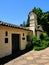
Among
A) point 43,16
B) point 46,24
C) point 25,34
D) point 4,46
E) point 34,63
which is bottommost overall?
point 34,63

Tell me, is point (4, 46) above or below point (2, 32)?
below

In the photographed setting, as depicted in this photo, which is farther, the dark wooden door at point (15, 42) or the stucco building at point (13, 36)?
the dark wooden door at point (15, 42)

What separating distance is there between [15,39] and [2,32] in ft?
11.2

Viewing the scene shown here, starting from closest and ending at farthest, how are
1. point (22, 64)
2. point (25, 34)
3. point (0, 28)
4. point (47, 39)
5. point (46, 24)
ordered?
point (22, 64)
point (0, 28)
point (25, 34)
point (47, 39)
point (46, 24)

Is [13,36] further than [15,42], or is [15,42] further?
[15,42]

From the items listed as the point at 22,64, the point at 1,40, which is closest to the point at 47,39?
the point at 1,40

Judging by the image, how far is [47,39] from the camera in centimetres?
1838

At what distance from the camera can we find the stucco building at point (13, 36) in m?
10.9

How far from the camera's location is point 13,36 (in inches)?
531

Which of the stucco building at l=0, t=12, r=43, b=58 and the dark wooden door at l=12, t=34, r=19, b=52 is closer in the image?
the stucco building at l=0, t=12, r=43, b=58

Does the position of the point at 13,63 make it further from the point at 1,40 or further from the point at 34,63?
the point at 1,40

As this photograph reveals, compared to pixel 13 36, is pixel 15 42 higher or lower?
lower

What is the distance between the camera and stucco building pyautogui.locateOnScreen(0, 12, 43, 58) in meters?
10.9

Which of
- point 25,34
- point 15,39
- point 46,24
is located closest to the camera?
point 15,39
